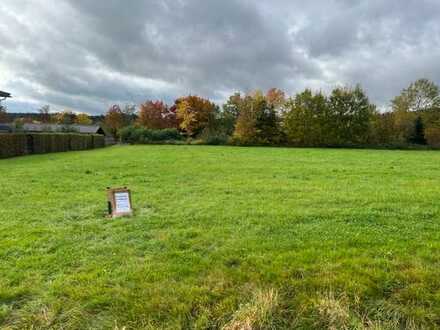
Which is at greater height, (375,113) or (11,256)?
(375,113)

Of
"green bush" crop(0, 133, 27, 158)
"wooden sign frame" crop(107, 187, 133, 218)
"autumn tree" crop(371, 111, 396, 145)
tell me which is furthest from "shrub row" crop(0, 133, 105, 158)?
"autumn tree" crop(371, 111, 396, 145)

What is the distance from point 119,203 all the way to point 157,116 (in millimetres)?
49902

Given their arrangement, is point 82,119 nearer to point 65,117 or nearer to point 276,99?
point 65,117

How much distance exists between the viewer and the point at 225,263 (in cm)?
319

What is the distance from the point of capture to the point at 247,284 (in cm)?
276

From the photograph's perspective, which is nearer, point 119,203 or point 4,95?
point 119,203

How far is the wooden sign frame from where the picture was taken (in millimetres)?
4926

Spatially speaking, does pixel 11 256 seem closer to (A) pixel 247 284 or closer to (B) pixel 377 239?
(A) pixel 247 284

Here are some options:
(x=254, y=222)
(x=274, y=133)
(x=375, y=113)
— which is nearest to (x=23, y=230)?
(x=254, y=222)

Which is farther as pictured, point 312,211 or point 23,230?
point 312,211

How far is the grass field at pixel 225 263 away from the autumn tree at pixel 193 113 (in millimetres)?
41063

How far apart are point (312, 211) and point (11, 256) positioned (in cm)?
410

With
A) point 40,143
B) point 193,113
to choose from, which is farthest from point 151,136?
point 40,143

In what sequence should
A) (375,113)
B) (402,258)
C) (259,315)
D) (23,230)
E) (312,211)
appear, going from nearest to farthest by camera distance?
(259,315) < (402,258) < (23,230) < (312,211) < (375,113)
